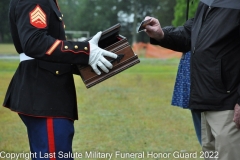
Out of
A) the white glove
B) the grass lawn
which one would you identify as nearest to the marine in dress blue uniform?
the white glove

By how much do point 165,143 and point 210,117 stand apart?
2.68 meters

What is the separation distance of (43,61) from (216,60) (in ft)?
3.39

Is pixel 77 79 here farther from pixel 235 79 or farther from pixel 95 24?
pixel 95 24

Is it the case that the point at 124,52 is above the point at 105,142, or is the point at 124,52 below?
above

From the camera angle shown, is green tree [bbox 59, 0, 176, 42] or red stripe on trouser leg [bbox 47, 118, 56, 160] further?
green tree [bbox 59, 0, 176, 42]

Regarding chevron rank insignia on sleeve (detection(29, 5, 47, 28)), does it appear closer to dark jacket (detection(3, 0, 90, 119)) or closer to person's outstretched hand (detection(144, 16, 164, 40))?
dark jacket (detection(3, 0, 90, 119))

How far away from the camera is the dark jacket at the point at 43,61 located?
2.63m

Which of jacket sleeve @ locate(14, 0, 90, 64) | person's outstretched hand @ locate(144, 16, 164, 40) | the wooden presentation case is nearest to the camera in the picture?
jacket sleeve @ locate(14, 0, 90, 64)

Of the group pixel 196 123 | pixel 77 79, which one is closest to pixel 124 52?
pixel 196 123

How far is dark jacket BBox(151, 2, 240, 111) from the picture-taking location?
2.90 meters

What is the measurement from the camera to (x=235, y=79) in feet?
9.63

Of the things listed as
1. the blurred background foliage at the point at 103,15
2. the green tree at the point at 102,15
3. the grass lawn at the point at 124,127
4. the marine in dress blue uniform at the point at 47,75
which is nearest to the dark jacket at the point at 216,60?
the marine in dress blue uniform at the point at 47,75

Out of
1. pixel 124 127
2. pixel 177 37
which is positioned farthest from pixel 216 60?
pixel 124 127

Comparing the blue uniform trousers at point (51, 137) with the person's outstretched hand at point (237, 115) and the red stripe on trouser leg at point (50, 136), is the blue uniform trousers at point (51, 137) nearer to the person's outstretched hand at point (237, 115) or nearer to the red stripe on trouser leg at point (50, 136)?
the red stripe on trouser leg at point (50, 136)
